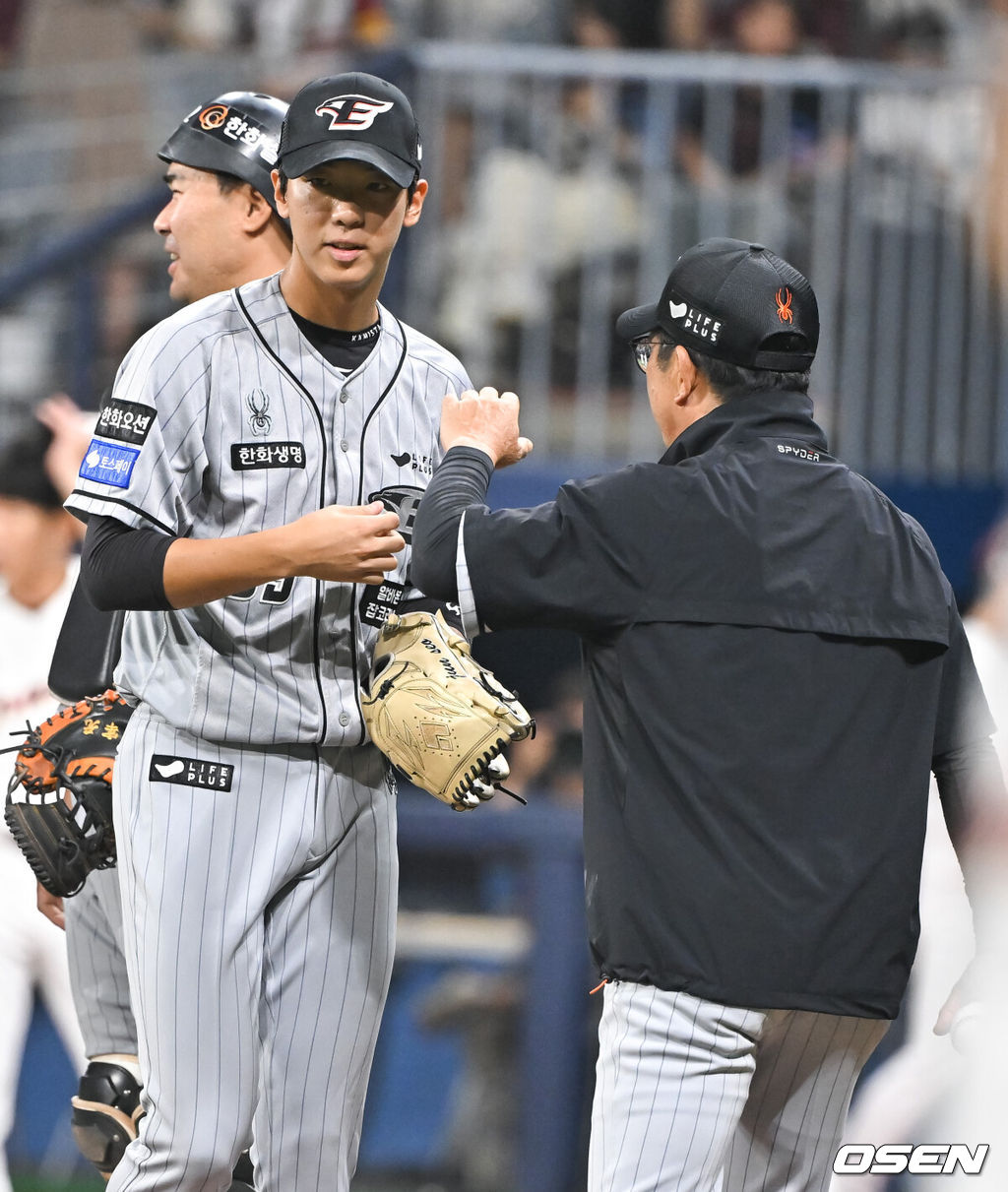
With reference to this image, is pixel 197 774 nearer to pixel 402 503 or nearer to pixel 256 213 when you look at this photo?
pixel 402 503

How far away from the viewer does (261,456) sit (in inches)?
111

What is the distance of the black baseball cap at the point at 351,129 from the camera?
2758mm

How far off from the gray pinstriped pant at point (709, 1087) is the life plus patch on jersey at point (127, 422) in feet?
3.63

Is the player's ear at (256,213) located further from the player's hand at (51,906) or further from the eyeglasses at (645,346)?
the player's hand at (51,906)

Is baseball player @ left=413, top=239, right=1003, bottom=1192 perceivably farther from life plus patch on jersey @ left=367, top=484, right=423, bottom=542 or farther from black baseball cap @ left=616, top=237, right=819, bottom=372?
life plus patch on jersey @ left=367, top=484, right=423, bottom=542

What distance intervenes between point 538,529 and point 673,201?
14.5 feet

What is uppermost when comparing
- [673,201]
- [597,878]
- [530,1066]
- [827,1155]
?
[673,201]

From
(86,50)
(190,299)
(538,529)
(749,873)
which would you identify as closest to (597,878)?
(749,873)

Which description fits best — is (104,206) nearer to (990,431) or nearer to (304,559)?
(990,431)

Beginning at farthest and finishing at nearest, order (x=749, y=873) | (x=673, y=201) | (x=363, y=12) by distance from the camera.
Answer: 1. (x=363, y=12)
2. (x=673, y=201)
3. (x=749, y=873)

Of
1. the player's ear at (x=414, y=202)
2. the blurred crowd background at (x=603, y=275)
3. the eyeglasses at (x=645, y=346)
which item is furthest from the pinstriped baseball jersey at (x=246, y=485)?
the blurred crowd background at (x=603, y=275)

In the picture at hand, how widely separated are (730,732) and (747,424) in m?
0.47

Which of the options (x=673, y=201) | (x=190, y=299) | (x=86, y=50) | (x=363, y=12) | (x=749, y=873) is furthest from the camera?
(x=86, y=50)

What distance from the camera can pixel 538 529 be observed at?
2602 millimetres
